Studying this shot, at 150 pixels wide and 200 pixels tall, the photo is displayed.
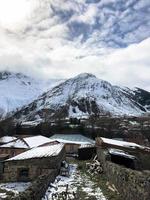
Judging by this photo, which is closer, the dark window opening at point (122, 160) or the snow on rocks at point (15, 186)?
→ the snow on rocks at point (15, 186)

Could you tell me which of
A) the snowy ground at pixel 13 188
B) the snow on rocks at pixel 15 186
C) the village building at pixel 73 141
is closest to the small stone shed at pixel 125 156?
the snow on rocks at pixel 15 186

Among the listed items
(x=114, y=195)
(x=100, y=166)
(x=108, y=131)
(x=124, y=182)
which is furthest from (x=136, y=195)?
(x=108, y=131)

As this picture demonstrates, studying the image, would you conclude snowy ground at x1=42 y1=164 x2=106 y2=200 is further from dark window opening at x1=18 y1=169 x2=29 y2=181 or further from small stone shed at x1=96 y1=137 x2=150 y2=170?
small stone shed at x1=96 y1=137 x2=150 y2=170

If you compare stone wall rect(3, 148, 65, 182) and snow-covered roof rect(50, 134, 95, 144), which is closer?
stone wall rect(3, 148, 65, 182)

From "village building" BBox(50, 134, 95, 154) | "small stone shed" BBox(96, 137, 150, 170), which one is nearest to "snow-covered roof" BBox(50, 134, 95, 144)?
"village building" BBox(50, 134, 95, 154)

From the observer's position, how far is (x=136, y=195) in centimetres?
1395

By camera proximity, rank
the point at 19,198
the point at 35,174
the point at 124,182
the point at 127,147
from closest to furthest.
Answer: the point at 19,198 → the point at 124,182 → the point at 35,174 → the point at 127,147

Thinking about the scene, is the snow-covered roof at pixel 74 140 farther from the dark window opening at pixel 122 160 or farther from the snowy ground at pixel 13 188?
the snowy ground at pixel 13 188

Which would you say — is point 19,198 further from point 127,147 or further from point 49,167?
point 127,147

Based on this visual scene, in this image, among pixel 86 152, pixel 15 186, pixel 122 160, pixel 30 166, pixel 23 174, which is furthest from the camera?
pixel 86 152

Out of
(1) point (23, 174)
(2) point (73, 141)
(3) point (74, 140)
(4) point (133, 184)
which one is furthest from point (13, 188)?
(3) point (74, 140)

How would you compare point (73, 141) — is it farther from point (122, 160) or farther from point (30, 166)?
point (30, 166)

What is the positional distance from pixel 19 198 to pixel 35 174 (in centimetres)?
1718

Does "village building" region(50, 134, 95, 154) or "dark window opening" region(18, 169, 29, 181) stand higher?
"village building" region(50, 134, 95, 154)
